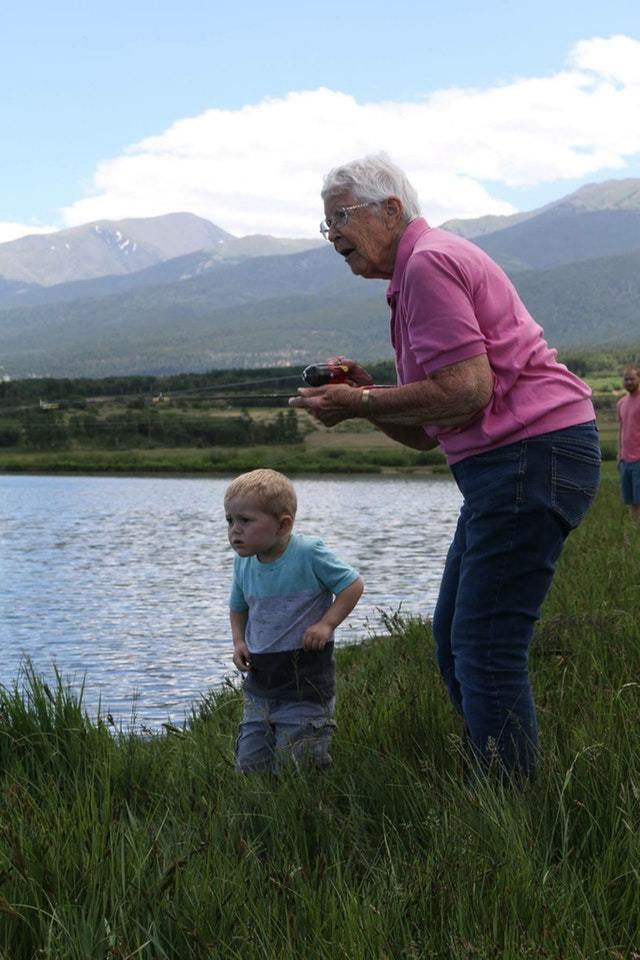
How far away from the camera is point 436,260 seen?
149 inches

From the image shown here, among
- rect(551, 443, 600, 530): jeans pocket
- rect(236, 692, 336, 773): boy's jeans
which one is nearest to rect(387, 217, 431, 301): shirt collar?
rect(551, 443, 600, 530): jeans pocket

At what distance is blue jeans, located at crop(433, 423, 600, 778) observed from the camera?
3852mm

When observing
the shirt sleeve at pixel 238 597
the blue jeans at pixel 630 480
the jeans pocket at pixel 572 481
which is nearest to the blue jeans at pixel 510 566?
the jeans pocket at pixel 572 481

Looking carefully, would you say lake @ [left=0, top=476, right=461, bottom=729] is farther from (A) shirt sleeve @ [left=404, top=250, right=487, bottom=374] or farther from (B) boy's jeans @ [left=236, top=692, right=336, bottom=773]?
(A) shirt sleeve @ [left=404, top=250, right=487, bottom=374]

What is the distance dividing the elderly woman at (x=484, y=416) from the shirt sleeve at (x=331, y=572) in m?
0.77

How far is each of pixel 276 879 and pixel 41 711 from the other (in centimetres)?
232

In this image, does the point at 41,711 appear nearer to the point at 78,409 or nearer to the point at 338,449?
the point at 338,449

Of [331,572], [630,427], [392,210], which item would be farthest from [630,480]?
[392,210]

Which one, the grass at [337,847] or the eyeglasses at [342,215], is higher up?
the eyeglasses at [342,215]

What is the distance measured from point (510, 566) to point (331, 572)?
1066mm

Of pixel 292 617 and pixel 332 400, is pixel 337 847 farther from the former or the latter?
pixel 292 617

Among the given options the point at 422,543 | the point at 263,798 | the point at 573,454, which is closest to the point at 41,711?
the point at 263,798

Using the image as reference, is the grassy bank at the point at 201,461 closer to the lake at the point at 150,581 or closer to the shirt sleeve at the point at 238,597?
the lake at the point at 150,581

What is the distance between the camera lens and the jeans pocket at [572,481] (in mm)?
3867
